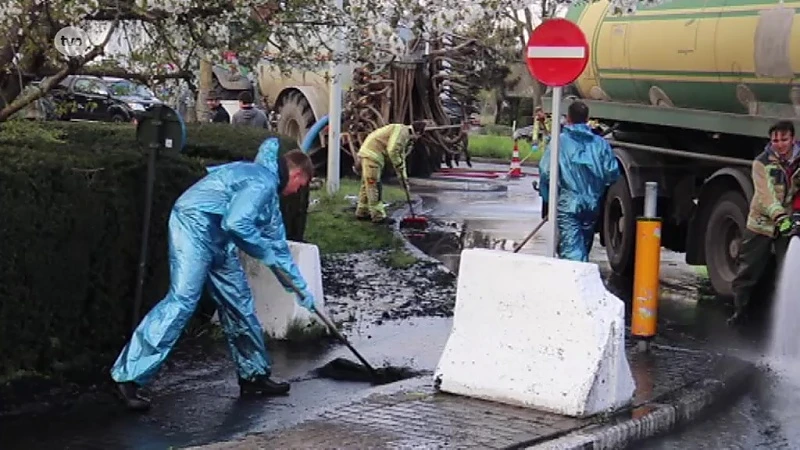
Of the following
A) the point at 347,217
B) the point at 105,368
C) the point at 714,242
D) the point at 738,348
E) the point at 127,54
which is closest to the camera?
the point at 105,368

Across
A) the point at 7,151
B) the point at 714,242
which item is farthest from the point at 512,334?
the point at 714,242

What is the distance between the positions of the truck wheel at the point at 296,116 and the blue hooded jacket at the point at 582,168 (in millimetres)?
12716

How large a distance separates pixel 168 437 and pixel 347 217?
9.72 meters

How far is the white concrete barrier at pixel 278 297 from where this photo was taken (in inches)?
352

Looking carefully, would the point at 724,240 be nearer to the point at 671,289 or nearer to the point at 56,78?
the point at 671,289

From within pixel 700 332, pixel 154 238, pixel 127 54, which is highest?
pixel 127 54

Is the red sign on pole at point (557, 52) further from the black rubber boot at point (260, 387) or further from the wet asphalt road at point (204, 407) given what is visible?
the black rubber boot at point (260, 387)

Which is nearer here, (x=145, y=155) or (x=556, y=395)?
(x=556, y=395)

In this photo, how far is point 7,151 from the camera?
7.17m

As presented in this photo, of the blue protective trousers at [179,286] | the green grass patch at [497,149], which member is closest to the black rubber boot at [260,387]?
the blue protective trousers at [179,286]

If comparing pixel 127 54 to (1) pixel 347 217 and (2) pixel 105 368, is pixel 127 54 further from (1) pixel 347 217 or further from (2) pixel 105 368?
(1) pixel 347 217

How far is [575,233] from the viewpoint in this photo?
1026cm

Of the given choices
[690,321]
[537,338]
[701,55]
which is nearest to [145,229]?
[537,338]

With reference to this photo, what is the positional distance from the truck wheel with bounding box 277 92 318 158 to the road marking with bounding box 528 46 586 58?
46.4ft
